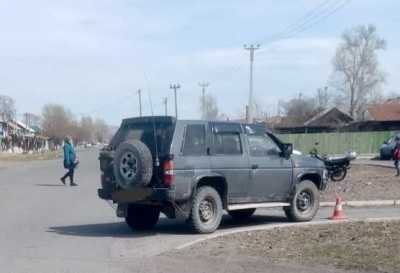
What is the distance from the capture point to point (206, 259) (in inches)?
412

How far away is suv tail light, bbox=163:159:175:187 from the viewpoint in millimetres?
12938

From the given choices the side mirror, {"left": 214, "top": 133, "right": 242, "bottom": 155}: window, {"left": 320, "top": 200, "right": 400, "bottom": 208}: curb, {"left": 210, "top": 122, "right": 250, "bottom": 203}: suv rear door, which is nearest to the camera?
{"left": 210, "top": 122, "right": 250, "bottom": 203}: suv rear door

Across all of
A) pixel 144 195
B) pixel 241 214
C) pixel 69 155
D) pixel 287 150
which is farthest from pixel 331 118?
pixel 144 195

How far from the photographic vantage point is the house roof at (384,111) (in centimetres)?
9331

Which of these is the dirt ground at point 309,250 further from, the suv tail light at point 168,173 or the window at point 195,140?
the window at point 195,140

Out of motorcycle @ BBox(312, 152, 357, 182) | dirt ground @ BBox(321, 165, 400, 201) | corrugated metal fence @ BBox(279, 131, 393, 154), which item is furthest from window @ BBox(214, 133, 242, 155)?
corrugated metal fence @ BBox(279, 131, 393, 154)

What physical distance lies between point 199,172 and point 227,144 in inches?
40.8

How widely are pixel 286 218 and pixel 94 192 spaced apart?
1094cm

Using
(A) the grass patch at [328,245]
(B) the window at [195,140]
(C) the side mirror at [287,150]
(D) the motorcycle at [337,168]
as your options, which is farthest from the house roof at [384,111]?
(A) the grass patch at [328,245]

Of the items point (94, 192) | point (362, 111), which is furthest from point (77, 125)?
point (94, 192)

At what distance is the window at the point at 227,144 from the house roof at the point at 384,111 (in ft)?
265

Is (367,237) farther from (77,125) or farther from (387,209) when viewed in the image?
(77,125)

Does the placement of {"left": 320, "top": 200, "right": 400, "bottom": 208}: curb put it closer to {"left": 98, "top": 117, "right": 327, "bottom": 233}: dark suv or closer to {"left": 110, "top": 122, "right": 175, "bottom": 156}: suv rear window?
{"left": 98, "top": 117, "right": 327, "bottom": 233}: dark suv

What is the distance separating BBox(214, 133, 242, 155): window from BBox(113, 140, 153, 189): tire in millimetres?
1388
